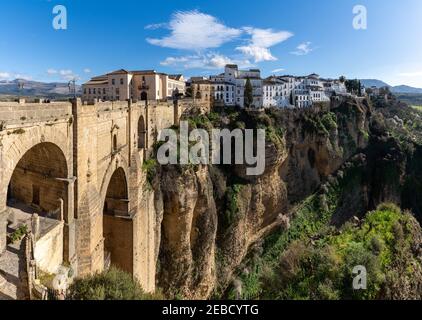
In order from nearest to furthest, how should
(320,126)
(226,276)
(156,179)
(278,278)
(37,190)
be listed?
(37,190) < (278,278) < (156,179) < (226,276) < (320,126)

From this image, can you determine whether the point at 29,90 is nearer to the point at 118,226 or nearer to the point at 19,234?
the point at 118,226

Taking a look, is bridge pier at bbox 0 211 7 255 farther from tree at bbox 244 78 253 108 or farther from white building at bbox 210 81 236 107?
tree at bbox 244 78 253 108

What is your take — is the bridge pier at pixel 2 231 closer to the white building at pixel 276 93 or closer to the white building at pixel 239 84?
the white building at pixel 239 84

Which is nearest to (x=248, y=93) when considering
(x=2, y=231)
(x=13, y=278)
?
(x=2, y=231)

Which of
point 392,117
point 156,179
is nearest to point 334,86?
point 392,117

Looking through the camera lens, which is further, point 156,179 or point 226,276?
point 226,276

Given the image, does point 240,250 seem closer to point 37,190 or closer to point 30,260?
point 37,190

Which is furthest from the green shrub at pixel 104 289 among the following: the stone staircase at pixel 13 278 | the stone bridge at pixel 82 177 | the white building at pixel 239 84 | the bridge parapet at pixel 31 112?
the white building at pixel 239 84
